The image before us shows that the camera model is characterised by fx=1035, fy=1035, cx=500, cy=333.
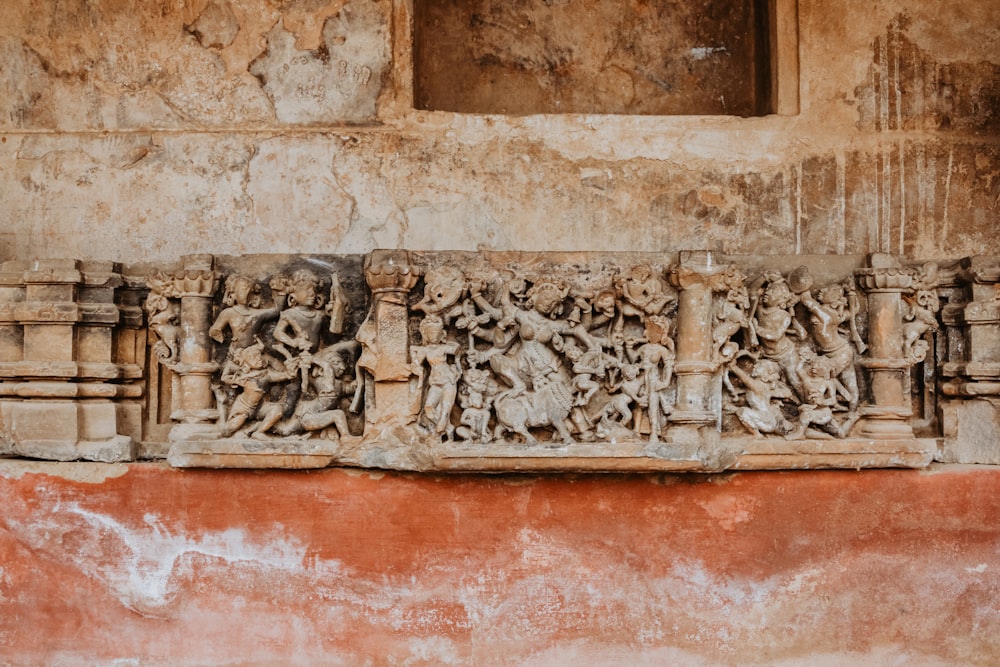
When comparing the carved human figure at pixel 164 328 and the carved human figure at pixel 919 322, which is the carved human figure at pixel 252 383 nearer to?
the carved human figure at pixel 164 328

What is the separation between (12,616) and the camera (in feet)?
Answer: 16.4

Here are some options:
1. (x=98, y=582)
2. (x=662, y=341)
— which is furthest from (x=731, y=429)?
(x=98, y=582)

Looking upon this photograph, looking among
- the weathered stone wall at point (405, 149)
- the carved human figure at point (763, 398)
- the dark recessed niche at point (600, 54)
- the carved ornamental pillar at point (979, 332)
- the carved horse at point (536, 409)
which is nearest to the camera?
the carved horse at point (536, 409)

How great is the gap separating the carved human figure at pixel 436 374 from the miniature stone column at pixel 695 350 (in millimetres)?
1044

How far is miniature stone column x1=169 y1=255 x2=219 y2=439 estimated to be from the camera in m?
5.00

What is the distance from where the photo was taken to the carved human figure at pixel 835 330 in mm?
5051

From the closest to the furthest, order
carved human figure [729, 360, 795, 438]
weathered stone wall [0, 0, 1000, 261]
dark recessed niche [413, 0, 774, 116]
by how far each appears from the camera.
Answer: carved human figure [729, 360, 795, 438]
weathered stone wall [0, 0, 1000, 261]
dark recessed niche [413, 0, 774, 116]

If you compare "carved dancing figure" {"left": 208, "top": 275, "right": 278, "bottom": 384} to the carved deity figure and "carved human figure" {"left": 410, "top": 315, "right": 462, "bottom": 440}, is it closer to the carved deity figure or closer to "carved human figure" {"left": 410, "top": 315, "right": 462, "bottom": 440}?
"carved human figure" {"left": 410, "top": 315, "right": 462, "bottom": 440}

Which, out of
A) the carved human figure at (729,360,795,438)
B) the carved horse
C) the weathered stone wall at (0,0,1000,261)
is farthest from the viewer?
the weathered stone wall at (0,0,1000,261)

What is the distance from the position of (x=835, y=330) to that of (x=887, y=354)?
0.91 ft

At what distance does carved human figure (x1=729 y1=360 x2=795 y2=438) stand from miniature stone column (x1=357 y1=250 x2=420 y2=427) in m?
1.58

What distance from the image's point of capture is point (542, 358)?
492cm

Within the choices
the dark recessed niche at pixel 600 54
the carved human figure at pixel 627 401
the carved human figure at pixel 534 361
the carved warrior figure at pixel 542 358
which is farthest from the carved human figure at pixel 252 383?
the dark recessed niche at pixel 600 54

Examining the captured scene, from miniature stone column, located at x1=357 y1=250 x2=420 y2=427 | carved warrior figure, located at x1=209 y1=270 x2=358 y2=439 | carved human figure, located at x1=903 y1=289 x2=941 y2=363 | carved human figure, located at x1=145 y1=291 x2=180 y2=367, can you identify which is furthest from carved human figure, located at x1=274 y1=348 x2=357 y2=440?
carved human figure, located at x1=903 y1=289 x2=941 y2=363
